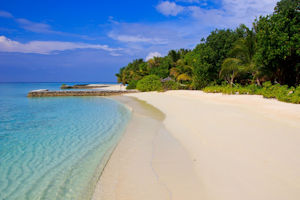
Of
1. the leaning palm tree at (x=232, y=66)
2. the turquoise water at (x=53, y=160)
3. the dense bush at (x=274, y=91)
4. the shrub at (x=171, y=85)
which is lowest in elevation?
the turquoise water at (x=53, y=160)

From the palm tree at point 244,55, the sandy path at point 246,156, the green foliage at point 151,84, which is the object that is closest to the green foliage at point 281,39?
the palm tree at point 244,55

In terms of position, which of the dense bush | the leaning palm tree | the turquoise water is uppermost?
the leaning palm tree

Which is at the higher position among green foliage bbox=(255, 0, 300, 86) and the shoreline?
green foliage bbox=(255, 0, 300, 86)

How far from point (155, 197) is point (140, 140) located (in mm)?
3333

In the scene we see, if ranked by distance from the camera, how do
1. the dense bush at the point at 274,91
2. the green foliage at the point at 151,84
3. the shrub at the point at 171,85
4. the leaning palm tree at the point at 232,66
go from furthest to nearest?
the green foliage at the point at 151,84 → the shrub at the point at 171,85 → the leaning palm tree at the point at 232,66 → the dense bush at the point at 274,91

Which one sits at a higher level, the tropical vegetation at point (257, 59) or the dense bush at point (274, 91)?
the tropical vegetation at point (257, 59)

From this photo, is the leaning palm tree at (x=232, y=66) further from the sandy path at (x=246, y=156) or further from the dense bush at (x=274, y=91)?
the sandy path at (x=246, y=156)

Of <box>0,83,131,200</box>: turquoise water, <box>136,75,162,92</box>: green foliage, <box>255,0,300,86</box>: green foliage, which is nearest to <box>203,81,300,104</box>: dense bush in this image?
<box>255,0,300,86</box>: green foliage

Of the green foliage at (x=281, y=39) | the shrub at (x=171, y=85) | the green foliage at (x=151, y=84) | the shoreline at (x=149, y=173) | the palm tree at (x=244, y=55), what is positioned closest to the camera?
the shoreline at (x=149, y=173)

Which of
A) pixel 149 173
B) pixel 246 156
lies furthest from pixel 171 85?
pixel 149 173

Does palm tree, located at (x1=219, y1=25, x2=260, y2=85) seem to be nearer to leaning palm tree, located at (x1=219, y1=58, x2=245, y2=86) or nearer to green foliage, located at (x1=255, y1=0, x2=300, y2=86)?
leaning palm tree, located at (x1=219, y1=58, x2=245, y2=86)

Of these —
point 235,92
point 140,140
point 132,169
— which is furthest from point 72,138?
point 235,92

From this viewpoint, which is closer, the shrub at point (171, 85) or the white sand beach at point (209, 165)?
the white sand beach at point (209, 165)

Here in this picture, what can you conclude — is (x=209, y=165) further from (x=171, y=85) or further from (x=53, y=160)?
(x=171, y=85)
